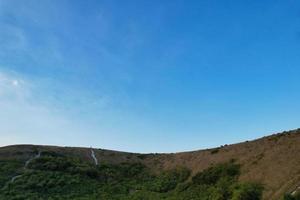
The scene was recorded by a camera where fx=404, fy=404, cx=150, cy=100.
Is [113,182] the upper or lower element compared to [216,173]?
upper

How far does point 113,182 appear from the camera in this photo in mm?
51906

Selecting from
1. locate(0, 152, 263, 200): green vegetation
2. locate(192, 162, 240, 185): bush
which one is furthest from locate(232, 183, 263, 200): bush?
locate(192, 162, 240, 185): bush

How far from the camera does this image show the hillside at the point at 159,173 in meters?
35.7

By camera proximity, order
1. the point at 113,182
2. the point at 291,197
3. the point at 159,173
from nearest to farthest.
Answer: the point at 291,197 < the point at 113,182 < the point at 159,173

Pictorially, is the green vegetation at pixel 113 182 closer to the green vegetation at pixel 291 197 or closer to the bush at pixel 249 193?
the bush at pixel 249 193

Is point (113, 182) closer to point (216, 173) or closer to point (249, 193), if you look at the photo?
point (216, 173)

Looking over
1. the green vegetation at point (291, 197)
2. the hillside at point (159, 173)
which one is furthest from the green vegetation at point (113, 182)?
the green vegetation at point (291, 197)

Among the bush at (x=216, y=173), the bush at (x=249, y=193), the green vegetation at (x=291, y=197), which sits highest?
the bush at (x=216, y=173)

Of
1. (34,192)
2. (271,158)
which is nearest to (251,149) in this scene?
(271,158)

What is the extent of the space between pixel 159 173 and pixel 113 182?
7.28 meters

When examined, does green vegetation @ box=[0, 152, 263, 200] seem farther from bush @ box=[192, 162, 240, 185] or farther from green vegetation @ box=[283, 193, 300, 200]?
green vegetation @ box=[283, 193, 300, 200]

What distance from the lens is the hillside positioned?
3569 cm

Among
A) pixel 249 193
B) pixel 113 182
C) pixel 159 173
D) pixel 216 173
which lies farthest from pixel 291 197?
pixel 159 173

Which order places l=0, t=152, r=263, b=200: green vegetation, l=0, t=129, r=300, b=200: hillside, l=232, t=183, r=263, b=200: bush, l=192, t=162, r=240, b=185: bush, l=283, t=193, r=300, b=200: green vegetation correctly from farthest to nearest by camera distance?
1. l=192, t=162, r=240, b=185: bush
2. l=0, t=152, r=263, b=200: green vegetation
3. l=0, t=129, r=300, b=200: hillside
4. l=232, t=183, r=263, b=200: bush
5. l=283, t=193, r=300, b=200: green vegetation
